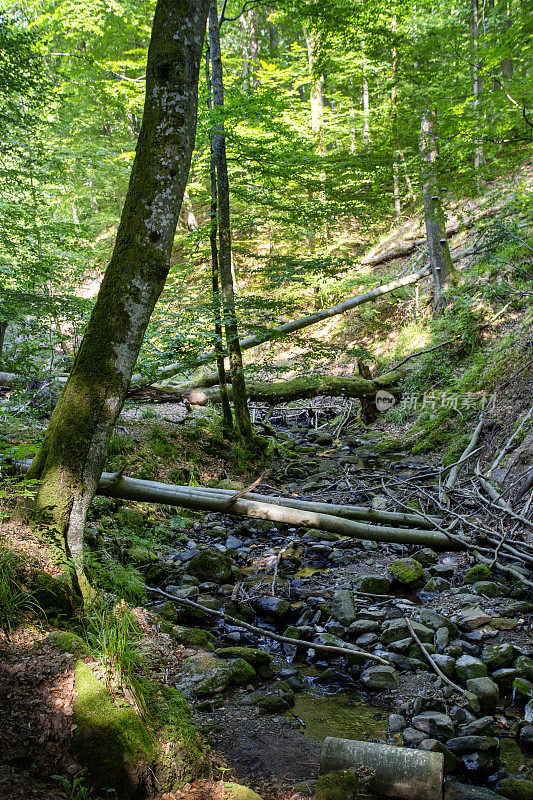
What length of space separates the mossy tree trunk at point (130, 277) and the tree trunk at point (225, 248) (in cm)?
443

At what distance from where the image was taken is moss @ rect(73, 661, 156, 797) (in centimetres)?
212

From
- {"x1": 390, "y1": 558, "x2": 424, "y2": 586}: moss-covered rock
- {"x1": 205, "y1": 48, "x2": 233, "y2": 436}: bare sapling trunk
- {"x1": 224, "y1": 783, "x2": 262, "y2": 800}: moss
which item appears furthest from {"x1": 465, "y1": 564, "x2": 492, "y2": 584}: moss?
{"x1": 205, "y1": 48, "x2": 233, "y2": 436}: bare sapling trunk

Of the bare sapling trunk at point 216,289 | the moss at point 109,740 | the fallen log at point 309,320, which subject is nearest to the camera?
the moss at point 109,740

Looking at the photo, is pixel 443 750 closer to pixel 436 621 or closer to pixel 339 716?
pixel 339 716

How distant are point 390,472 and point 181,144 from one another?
7267 millimetres

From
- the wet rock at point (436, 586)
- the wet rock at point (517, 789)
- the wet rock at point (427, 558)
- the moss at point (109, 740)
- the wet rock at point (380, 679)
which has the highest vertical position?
the moss at point (109, 740)

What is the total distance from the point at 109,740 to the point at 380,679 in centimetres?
245

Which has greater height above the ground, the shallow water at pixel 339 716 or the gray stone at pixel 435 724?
the gray stone at pixel 435 724

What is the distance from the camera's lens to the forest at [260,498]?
2.68 m

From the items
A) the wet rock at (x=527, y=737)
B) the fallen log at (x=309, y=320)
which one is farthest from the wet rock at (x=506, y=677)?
the fallen log at (x=309, y=320)

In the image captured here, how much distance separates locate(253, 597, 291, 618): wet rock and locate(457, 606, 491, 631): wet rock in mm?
1664

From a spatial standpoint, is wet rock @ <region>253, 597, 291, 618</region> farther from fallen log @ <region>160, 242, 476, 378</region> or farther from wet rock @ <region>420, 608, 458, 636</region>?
fallen log @ <region>160, 242, 476, 378</region>

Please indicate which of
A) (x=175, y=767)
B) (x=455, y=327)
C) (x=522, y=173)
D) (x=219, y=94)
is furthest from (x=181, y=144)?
(x=522, y=173)

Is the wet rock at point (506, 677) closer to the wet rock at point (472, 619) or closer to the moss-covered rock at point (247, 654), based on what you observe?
the wet rock at point (472, 619)
